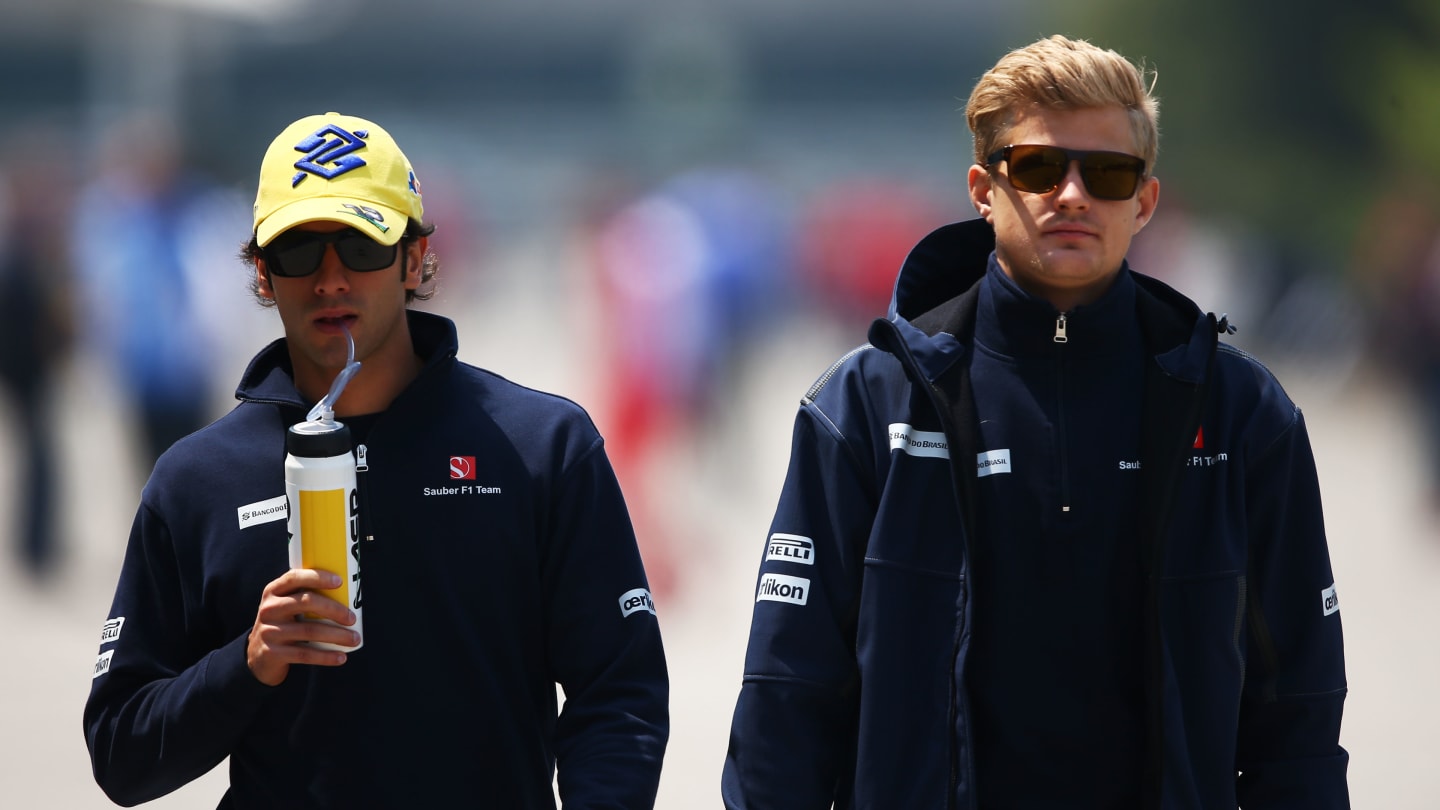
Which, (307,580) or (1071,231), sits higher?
(1071,231)

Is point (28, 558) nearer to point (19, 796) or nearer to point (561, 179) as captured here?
point (19, 796)

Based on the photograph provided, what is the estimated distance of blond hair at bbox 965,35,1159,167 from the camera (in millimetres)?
2814

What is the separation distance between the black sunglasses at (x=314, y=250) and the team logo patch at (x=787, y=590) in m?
0.86

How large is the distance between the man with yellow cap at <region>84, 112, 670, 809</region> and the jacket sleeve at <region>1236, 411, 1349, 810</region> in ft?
3.32

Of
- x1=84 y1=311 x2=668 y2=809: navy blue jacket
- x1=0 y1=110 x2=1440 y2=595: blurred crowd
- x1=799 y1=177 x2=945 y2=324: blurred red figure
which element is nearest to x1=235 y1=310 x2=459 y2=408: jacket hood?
x1=84 y1=311 x2=668 y2=809: navy blue jacket

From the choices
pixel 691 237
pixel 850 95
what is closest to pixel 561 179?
pixel 850 95

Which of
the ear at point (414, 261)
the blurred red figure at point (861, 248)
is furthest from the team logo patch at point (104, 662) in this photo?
the blurred red figure at point (861, 248)

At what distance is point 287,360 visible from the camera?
300 centimetres

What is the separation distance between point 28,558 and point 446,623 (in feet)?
25.9

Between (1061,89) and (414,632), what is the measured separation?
142 cm

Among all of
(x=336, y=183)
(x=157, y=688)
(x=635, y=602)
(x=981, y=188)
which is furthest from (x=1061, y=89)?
(x=157, y=688)

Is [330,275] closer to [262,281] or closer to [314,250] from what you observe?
[314,250]

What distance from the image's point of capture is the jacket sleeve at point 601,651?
2.69 meters

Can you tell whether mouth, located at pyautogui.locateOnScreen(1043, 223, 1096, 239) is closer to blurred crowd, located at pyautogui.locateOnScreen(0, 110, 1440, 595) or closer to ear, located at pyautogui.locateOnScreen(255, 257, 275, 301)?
ear, located at pyautogui.locateOnScreen(255, 257, 275, 301)
